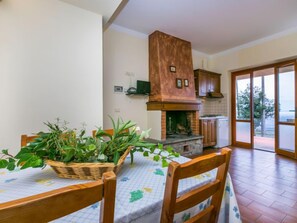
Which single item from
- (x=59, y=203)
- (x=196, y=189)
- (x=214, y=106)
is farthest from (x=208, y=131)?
(x=59, y=203)

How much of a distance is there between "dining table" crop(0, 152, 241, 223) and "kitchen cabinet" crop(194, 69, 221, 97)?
374cm

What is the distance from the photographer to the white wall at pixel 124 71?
128 inches

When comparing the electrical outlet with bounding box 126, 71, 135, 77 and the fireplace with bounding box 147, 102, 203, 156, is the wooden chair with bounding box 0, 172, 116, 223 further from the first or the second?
the electrical outlet with bounding box 126, 71, 135, 77

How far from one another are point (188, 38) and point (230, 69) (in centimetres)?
164

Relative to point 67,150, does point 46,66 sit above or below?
above

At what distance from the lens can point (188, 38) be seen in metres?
3.95

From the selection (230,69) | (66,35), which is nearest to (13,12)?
(66,35)

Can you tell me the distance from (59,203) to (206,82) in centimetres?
471

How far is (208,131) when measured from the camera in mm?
4266

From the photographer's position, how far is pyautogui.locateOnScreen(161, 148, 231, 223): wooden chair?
1.94 feet

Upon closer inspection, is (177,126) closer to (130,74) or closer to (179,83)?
(179,83)

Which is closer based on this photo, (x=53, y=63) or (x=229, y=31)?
(x=53, y=63)

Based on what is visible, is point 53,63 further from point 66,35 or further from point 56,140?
point 56,140

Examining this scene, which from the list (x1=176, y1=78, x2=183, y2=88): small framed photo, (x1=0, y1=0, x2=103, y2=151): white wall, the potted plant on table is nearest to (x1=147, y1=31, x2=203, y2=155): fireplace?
(x1=176, y1=78, x2=183, y2=88): small framed photo
